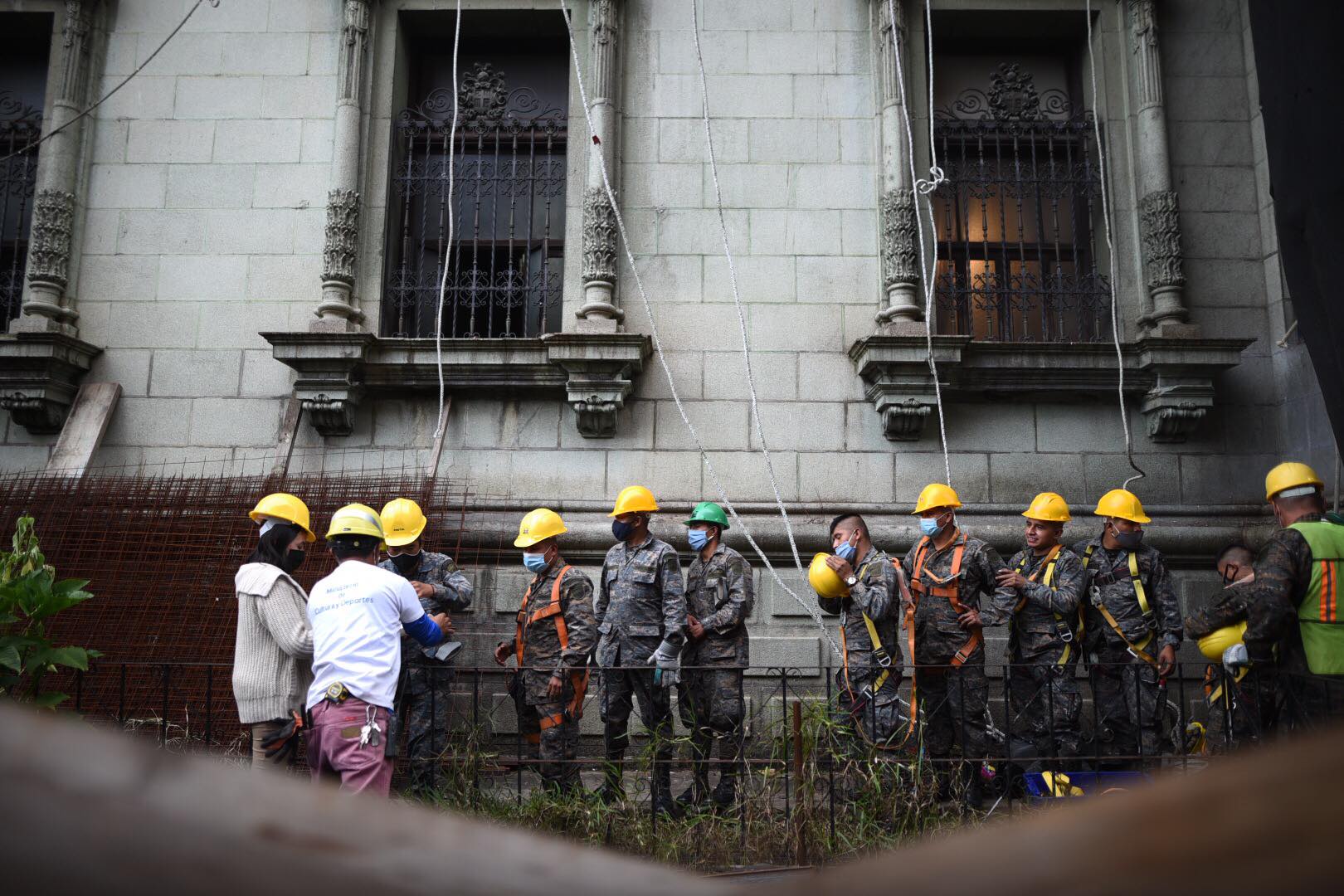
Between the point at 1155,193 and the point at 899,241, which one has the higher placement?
the point at 1155,193

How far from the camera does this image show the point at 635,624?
24.7 feet

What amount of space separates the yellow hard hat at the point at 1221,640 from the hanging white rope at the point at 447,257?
6.62 meters

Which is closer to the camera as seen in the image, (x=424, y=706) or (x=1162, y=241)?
(x=424, y=706)

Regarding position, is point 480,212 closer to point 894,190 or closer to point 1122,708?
point 894,190

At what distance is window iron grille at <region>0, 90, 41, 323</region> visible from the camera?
1059 cm

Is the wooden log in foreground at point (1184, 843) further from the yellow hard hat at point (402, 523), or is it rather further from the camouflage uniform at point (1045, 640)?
the yellow hard hat at point (402, 523)

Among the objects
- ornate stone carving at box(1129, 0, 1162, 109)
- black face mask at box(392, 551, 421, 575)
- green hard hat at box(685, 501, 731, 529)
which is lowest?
black face mask at box(392, 551, 421, 575)

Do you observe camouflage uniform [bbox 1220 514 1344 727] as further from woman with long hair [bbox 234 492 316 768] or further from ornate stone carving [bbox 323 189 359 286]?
ornate stone carving [bbox 323 189 359 286]

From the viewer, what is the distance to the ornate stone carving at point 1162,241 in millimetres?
9555

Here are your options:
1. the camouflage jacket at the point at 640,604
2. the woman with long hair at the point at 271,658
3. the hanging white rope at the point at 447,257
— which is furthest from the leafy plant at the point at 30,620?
the hanging white rope at the point at 447,257

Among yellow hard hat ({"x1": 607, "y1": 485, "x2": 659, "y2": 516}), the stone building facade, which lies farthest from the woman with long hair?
the stone building facade

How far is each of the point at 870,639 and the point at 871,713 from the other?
144cm

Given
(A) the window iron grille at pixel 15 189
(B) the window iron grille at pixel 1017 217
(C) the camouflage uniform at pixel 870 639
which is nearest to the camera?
(C) the camouflage uniform at pixel 870 639

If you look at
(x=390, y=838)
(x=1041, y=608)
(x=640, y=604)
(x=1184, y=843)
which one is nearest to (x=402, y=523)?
(x=640, y=604)
